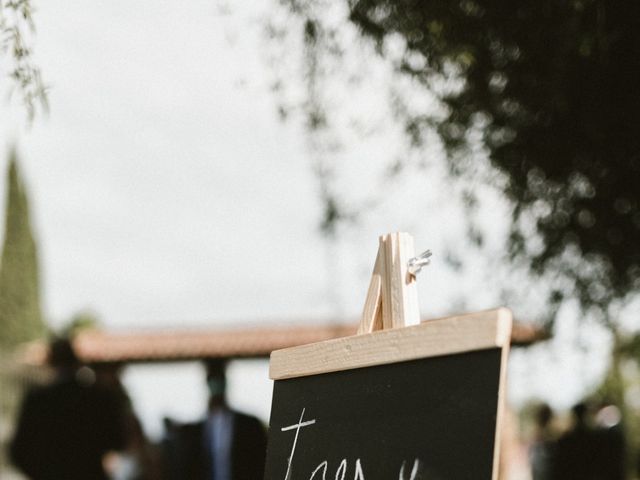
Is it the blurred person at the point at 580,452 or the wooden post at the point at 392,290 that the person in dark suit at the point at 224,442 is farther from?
the wooden post at the point at 392,290

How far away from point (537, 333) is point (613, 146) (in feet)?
5.19

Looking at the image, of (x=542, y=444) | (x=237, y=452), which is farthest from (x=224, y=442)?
(x=542, y=444)

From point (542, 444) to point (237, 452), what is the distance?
213 inches

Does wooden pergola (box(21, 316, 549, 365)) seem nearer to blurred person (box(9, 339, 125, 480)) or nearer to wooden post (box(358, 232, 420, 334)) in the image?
blurred person (box(9, 339, 125, 480))

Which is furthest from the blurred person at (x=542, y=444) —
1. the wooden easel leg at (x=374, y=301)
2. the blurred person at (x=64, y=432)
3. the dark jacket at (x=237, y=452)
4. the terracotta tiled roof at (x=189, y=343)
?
the wooden easel leg at (x=374, y=301)

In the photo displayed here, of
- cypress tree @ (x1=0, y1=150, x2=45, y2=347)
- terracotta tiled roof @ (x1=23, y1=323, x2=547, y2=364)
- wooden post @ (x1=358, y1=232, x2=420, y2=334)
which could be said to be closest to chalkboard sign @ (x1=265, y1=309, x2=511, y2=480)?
wooden post @ (x1=358, y1=232, x2=420, y2=334)

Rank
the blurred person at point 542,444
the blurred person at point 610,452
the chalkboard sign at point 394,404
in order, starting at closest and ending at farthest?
the chalkboard sign at point 394,404 → the blurred person at point 610,452 → the blurred person at point 542,444

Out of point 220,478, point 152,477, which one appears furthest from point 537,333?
point 152,477

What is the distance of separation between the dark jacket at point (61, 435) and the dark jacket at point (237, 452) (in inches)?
36.7

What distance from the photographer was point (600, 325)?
16.5 ft

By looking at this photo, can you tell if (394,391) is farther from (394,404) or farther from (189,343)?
(189,343)

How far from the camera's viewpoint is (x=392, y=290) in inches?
85.4

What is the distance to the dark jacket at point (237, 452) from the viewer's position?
571 centimetres

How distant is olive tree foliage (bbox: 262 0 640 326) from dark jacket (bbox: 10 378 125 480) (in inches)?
73.3
